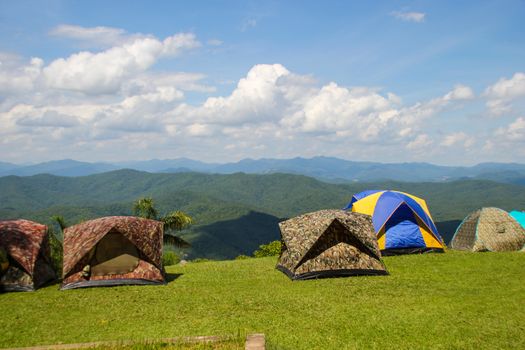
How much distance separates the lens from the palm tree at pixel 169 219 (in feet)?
83.5

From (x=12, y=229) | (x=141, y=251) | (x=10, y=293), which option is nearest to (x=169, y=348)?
(x=141, y=251)

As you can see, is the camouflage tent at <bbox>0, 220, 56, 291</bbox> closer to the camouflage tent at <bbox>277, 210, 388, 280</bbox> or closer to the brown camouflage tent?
the brown camouflage tent

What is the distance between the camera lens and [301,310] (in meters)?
10.6

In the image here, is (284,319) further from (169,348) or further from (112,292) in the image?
(112,292)

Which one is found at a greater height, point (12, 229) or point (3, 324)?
point (12, 229)

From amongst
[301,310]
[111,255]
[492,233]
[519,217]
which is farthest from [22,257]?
[519,217]

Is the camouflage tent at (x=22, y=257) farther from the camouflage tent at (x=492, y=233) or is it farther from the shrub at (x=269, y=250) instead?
the camouflage tent at (x=492, y=233)

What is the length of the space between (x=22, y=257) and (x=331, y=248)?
10.9m

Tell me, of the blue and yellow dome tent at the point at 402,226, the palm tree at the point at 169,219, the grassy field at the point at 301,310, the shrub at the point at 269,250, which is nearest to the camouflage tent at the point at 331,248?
the grassy field at the point at 301,310

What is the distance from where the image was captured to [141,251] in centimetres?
1466

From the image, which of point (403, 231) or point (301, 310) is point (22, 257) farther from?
point (403, 231)

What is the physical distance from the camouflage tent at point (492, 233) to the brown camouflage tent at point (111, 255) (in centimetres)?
1705

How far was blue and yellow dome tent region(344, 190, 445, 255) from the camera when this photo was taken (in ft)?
63.4

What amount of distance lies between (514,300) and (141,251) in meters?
11.8
